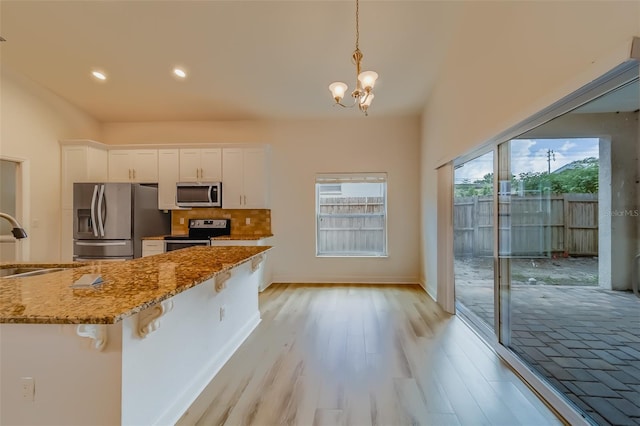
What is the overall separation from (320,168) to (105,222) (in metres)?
3.57

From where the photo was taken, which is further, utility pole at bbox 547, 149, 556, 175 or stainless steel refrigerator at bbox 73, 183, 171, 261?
stainless steel refrigerator at bbox 73, 183, 171, 261

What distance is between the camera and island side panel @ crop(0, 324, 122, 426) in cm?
131

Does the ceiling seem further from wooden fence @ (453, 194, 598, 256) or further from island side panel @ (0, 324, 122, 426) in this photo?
island side panel @ (0, 324, 122, 426)

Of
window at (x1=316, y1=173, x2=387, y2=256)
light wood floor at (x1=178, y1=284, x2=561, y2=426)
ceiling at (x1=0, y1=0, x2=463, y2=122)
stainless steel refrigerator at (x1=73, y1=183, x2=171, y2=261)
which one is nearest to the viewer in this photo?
light wood floor at (x1=178, y1=284, x2=561, y2=426)

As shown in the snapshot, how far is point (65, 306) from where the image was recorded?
3.78ft

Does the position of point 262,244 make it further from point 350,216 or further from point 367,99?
point 367,99

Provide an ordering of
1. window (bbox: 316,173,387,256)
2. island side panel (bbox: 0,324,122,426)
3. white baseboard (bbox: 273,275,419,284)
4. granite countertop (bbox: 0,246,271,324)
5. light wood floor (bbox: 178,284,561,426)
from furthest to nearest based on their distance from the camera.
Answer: window (bbox: 316,173,387,256), white baseboard (bbox: 273,275,419,284), light wood floor (bbox: 178,284,561,426), island side panel (bbox: 0,324,122,426), granite countertop (bbox: 0,246,271,324)

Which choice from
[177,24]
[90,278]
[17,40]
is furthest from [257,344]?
[17,40]

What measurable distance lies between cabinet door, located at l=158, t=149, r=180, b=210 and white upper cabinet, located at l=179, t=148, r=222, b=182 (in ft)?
0.35

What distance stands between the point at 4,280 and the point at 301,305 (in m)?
2.98

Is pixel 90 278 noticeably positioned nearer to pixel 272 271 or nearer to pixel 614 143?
pixel 614 143

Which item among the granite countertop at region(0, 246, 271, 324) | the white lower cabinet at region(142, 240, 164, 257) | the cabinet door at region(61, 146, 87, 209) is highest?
the cabinet door at region(61, 146, 87, 209)

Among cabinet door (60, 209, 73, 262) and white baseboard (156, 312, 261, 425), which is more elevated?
cabinet door (60, 209, 73, 262)

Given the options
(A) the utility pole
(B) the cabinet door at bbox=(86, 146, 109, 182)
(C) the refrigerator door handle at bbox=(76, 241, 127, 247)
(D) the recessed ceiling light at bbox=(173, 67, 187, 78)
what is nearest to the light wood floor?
(A) the utility pole
